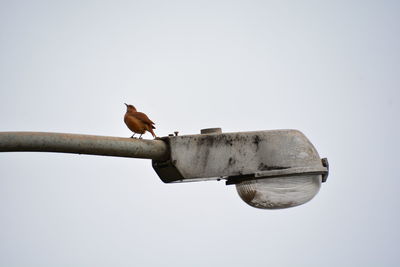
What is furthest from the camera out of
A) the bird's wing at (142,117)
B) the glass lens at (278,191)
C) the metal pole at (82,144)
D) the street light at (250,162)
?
the bird's wing at (142,117)

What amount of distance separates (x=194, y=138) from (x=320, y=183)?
802mm

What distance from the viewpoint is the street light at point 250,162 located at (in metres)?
3.87

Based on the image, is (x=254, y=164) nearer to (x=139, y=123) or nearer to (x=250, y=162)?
(x=250, y=162)

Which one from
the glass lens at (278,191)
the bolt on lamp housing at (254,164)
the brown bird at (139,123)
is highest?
the brown bird at (139,123)

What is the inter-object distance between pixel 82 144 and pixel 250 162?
1053mm

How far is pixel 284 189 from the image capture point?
13.3 ft

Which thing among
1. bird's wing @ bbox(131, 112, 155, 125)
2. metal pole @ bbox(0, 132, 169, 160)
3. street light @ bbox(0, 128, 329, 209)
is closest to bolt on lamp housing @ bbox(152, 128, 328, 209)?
street light @ bbox(0, 128, 329, 209)

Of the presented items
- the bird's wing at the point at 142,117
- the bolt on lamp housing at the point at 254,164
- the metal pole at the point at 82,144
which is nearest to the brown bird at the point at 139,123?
the bird's wing at the point at 142,117

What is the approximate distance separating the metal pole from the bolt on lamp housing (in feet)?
0.45

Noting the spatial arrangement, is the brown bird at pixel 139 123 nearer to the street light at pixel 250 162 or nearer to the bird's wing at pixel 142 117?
the bird's wing at pixel 142 117

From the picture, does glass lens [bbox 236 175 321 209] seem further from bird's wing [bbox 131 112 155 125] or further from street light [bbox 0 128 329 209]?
Answer: bird's wing [bbox 131 112 155 125]

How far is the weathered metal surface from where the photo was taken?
12.7ft

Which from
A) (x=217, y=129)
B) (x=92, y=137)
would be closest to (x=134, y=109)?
(x=217, y=129)

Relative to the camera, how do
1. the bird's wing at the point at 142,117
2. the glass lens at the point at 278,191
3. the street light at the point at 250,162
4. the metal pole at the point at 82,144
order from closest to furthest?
the metal pole at the point at 82,144 < the street light at the point at 250,162 < the glass lens at the point at 278,191 < the bird's wing at the point at 142,117
